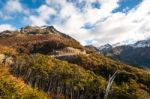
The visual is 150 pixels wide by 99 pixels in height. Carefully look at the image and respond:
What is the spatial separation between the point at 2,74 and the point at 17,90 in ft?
12.2

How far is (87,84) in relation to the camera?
599 ft

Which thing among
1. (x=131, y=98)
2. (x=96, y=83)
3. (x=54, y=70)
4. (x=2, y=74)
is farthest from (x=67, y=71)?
(x=2, y=74)

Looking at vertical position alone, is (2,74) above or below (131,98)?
above

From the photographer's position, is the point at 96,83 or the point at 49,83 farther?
the point at 49,83

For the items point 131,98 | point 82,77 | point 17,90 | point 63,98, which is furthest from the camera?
point 82,77

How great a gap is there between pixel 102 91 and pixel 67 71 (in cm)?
2778

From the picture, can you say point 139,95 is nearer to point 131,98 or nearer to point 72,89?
point 131,98

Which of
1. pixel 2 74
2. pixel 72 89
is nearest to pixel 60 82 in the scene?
pixel 72 89

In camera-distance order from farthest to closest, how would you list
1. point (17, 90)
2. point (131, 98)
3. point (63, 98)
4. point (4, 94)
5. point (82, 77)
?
point (82, 77) → point (63, 98) → point (131, 98) → point (17, 90) → point (4, 94)

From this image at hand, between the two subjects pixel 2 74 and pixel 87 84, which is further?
pixel 87 84

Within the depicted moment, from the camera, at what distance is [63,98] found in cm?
17950

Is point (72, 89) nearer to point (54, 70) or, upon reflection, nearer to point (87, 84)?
point (87, 84)

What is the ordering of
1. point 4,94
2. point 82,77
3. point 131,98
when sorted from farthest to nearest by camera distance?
point 82,77
point 131,98
point 4,94

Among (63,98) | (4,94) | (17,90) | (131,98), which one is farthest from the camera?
(63,98)
